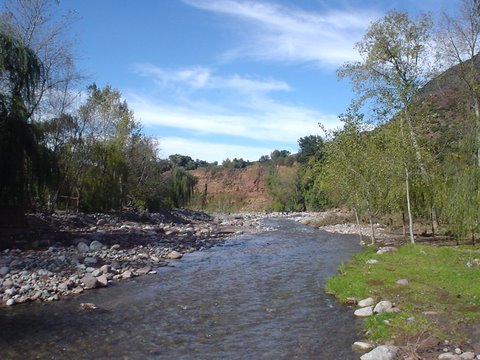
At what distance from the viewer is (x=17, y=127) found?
24.8 m

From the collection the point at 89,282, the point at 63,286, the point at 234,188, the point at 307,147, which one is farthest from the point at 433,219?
the point at 234,188

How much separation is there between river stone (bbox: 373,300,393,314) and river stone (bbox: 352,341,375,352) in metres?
2.52

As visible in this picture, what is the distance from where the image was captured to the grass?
433 inches

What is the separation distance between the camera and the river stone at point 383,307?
12891 millimetres

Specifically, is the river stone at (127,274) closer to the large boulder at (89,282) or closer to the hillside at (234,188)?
the large boulder at (89,282)

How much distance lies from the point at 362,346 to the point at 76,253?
671 inches

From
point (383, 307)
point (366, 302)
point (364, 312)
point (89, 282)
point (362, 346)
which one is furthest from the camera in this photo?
point (89, 282)

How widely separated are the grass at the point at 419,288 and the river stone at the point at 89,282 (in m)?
9.20

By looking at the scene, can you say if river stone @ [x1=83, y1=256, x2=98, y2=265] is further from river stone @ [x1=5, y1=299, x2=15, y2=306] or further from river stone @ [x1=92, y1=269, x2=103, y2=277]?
river stone @ [x1=5, y1=299, x2=15, y2=306]

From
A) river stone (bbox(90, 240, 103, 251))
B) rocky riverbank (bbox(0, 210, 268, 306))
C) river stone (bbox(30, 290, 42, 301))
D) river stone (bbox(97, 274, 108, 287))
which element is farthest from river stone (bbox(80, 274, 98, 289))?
river stone (bbox(90, 240, 103, 251))

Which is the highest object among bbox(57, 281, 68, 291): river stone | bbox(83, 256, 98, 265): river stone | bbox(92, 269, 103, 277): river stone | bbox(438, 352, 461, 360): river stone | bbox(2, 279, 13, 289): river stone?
bbox(83, 256, 98, 265): river stone

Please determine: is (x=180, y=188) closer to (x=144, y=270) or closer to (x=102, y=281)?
(x=144, y=270)

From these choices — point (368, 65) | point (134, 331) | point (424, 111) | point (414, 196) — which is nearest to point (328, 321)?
point (134, 331)

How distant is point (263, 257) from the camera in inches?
1082
